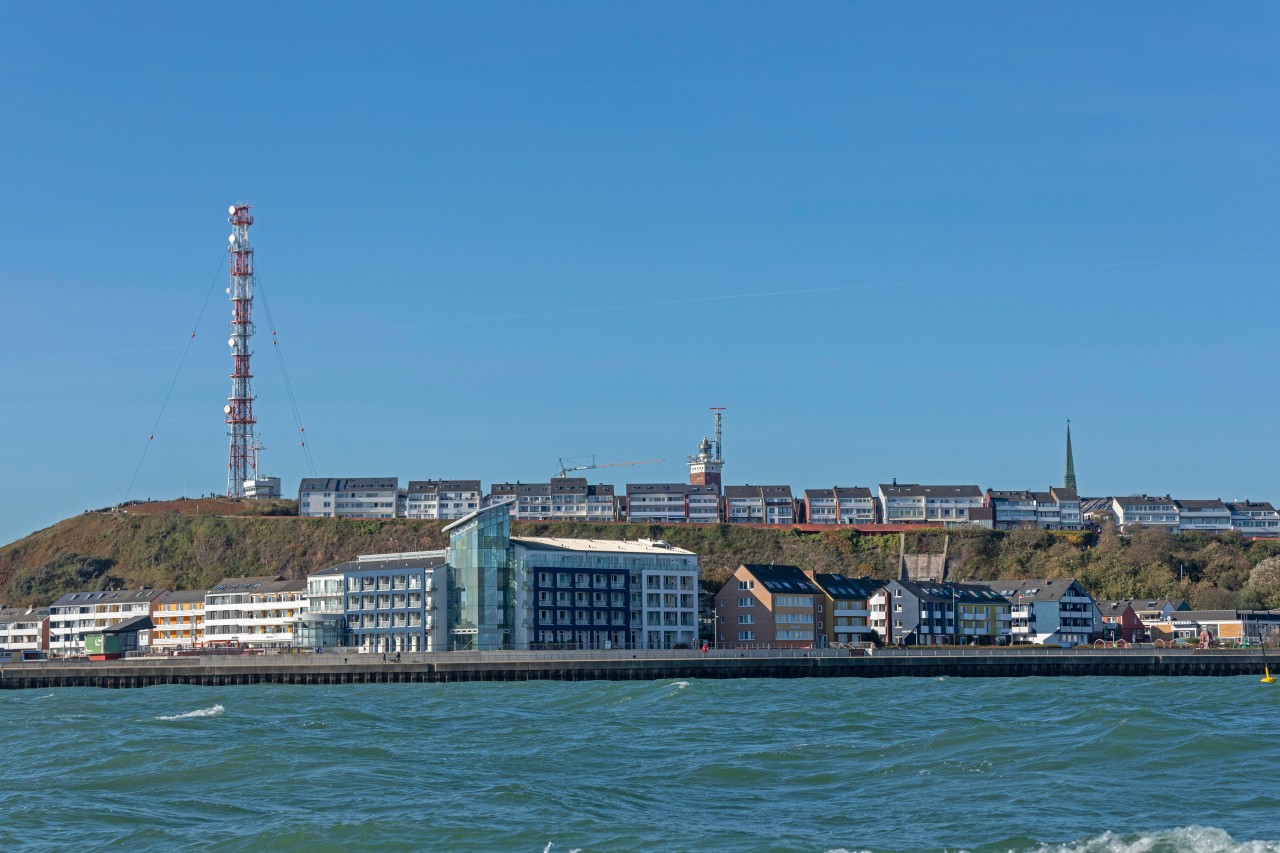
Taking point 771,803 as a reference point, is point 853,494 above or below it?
above

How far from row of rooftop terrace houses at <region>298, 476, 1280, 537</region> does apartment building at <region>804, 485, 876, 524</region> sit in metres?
0.11

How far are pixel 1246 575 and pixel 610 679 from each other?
251 ft

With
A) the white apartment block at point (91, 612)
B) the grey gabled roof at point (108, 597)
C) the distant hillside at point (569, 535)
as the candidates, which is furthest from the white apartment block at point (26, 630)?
the distant hillside at point (569, 535)

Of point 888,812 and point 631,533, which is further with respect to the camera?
point 631,533

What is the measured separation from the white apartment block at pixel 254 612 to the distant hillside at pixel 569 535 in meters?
15.0

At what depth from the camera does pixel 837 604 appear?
11412 centimetres

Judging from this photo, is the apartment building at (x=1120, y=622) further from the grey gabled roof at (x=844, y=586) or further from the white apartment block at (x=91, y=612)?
the white apartment block at (x=91, y=612)

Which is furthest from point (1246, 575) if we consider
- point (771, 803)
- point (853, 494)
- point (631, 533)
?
point (771, 803)

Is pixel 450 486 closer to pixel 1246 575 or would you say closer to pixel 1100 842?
pixel 1246 575

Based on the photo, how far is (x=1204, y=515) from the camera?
16838 centimetres

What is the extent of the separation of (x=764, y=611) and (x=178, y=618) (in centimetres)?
5108

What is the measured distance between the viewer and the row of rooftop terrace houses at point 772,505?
16325 centimetres

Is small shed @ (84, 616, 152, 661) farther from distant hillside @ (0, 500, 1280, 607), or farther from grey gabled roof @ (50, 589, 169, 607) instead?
distant hillside @ (0, 500, 1280, 607)

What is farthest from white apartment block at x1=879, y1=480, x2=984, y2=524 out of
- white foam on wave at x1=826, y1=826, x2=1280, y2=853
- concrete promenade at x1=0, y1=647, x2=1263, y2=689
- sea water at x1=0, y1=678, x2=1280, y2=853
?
white foam on wave at x1=826, y1=826, x2=1280, y2=853
